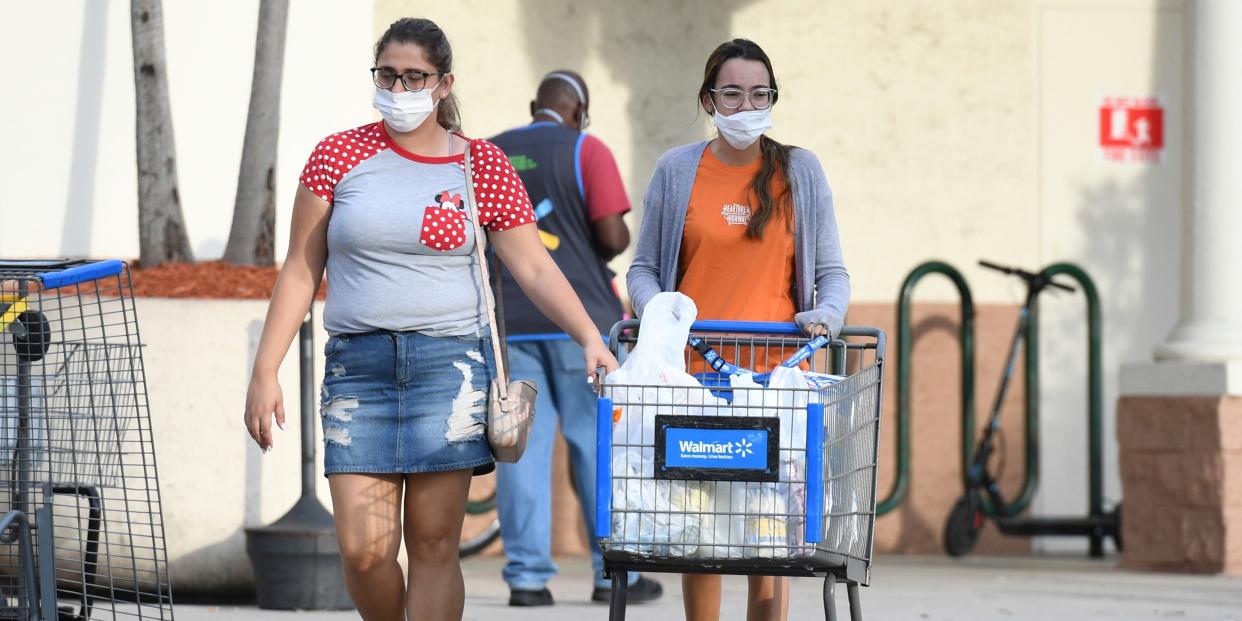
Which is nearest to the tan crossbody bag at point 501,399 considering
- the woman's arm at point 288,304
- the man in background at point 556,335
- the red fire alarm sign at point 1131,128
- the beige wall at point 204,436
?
the woman's arm at point 288,304

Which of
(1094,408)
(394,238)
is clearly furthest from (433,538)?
(1094,408)

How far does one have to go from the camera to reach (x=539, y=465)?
7715 mm

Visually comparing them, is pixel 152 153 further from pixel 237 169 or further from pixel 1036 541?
pixel 1036 541

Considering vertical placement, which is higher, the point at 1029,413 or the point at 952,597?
the point at 1029,413

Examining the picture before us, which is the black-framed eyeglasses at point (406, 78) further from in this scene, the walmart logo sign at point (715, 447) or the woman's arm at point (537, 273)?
the walmart logo sign at point (715, 447)

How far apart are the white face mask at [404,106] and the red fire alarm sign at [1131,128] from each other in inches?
294

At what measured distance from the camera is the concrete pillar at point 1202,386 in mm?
9469

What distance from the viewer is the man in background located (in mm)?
7652

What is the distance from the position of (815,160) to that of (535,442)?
112 inches

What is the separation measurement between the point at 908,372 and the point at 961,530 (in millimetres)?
962

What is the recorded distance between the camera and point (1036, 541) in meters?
11.2

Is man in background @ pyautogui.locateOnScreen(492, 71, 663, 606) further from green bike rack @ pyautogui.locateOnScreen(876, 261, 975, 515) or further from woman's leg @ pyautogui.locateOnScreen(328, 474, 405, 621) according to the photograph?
green bike rack @ pyautogui.locateOnScreen(876, 261, 975, 515)

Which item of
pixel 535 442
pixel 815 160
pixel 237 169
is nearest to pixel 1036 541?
pixel 535 442

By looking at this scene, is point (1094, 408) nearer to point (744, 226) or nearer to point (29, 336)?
point (744, 226)
